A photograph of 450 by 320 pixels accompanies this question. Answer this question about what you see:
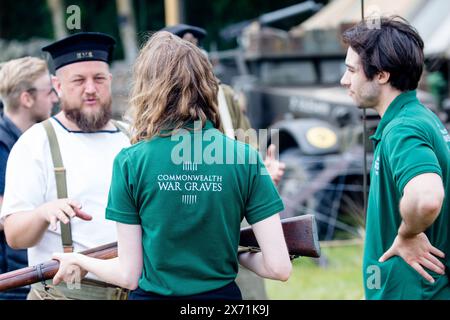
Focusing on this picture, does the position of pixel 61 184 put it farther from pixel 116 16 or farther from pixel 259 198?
pixel 116 16

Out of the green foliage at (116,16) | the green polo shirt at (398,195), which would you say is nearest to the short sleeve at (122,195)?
the green polo shirt at (398,195)

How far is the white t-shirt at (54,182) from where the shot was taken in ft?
11.1

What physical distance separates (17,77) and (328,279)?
399 centimetres

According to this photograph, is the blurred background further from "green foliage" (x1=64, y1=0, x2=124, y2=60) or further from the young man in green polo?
"green foliage" (x1=64, y1=0, x2=124, y2=60)

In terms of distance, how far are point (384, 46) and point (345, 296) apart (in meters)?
3.86

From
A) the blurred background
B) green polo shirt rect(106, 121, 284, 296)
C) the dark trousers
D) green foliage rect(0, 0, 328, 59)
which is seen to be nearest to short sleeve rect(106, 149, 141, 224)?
green polo shirt rect(106, 121, 284, 296)

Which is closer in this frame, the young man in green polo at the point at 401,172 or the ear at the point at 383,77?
the young man in green polo at the point at 401,172

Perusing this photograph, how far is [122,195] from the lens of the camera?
2566mm

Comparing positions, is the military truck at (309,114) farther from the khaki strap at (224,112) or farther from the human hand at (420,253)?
the human hand at (420,253)

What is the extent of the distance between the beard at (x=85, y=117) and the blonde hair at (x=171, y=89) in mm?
961

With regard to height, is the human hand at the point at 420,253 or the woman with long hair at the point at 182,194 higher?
the woman with long hair at the point at 182,194

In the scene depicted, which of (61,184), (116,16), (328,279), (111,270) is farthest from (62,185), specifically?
(116,16)

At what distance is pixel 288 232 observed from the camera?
283cm
